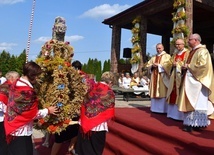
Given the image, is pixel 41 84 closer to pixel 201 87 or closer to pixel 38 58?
pixel 38 58

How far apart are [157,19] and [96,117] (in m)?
12.6

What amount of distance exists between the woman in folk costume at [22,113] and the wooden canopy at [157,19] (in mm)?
8935

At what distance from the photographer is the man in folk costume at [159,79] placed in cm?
634

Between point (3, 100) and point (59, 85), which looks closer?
point (59, 85)

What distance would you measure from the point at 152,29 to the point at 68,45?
14696 millimetres

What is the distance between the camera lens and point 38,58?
3.74 meters

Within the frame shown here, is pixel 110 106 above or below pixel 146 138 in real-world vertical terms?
above

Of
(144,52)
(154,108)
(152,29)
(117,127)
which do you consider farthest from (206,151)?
(152,29)

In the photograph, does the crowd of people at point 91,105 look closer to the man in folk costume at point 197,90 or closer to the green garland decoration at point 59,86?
the man in folk costume at point 197,90

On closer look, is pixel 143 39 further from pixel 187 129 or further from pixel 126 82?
pixel 187 129

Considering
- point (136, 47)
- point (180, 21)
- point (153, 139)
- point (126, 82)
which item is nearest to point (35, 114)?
point (153, 139)

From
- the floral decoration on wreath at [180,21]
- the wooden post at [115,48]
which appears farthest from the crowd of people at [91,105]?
the wooden post at [115,48]

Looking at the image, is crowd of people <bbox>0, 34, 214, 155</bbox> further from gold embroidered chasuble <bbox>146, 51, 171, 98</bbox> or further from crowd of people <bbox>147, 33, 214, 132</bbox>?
gold embroidered chasuble <bbox>146, 51, 171, 98</bbox>

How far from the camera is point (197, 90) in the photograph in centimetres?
462
